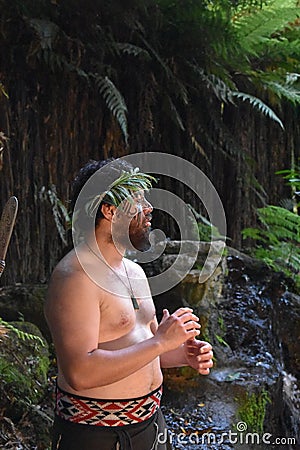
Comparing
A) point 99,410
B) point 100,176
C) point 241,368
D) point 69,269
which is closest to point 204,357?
point 99,410

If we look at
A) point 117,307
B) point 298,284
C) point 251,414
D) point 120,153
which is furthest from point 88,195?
point 298,284

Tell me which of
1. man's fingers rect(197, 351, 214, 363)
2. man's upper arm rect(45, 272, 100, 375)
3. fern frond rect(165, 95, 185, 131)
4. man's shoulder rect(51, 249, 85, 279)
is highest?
fern frond rect(165, 95, 185, 131)

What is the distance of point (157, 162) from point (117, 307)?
A: 285 centimetres

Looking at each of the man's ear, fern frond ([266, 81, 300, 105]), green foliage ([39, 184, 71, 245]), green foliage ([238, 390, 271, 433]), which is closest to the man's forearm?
the man's ear

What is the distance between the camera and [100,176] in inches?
60.4

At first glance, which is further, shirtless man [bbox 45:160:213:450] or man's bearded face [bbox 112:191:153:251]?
man's bearded face [bbox 112:191:153:251]

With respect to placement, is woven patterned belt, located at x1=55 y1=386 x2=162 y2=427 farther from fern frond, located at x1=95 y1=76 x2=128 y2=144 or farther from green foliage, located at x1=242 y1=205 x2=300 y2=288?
green foliage, located at x1=242 y1=205 x2=300 y2=288

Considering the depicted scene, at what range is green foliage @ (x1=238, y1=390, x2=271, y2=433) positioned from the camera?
9.28 ft

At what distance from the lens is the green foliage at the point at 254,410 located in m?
2.83

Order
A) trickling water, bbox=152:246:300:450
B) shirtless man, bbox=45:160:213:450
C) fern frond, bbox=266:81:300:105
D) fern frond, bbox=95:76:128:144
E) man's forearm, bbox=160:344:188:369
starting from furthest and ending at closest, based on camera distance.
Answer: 1. fern frond, bbox=266:81:300:105
2. fern frond, bbox=95:76:128:144
3. trickling water, bbox=152:246:300:450
4. man's forearm, bbox=160:344:188:369
5. shirtless man, bbox=45:160:213:450

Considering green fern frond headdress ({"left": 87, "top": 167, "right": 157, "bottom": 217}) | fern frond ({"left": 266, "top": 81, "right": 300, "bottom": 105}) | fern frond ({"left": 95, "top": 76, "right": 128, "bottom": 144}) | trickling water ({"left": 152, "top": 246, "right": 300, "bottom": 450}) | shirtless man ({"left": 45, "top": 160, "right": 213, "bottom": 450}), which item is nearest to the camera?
shirtless man ({"left": 45, "top": 160, "right": 213, "bottom": 450})

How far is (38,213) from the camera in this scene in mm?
3451

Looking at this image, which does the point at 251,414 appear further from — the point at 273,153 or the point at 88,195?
the point at 273,153

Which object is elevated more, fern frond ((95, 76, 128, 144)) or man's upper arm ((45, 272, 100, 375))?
fern frond ((95, 76, 128, 144))
